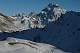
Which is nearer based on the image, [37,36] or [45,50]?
[45,50]

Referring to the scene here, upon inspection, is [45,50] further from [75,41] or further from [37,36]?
[37,36]

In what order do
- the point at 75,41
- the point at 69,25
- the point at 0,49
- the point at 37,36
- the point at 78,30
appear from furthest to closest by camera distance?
the point at 37,36
the point at 69,25
the point at 78,30
the point at 75,41
the point at 0,49

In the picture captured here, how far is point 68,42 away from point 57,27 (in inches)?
1129

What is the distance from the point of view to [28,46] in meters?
24.2

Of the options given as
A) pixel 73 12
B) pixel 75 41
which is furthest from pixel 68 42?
pixel 73 12

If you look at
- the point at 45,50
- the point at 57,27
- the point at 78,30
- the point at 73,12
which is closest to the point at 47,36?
the point at 57,27

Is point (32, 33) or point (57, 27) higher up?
point (57, 27)

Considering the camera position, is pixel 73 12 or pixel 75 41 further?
pixel 73 12

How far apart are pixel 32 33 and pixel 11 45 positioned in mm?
89392

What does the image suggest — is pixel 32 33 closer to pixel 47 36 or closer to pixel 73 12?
pixel 47 36

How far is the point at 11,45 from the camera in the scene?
77.7 ft

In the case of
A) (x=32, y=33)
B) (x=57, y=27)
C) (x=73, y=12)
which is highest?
(x=73, y=12)

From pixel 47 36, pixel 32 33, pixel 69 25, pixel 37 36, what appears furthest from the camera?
pixel 32 33

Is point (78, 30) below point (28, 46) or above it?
below
